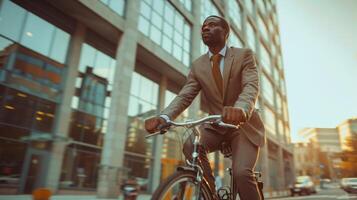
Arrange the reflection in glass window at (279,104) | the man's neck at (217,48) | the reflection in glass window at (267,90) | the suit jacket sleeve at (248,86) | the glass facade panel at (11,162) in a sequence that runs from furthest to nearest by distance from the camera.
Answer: the reflection in glass window at (279,104)
the reflection in glass window at (267,90)
the glass facade panel at (11,162)
the man's neck at (217,48)
the suit jacket sleeve at (248,86)

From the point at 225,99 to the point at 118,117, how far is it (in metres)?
10.9

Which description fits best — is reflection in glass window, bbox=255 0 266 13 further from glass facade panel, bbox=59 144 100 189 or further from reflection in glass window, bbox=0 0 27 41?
reflection in glass window, bbox=0 0 27 41

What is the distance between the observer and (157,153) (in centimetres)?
1795

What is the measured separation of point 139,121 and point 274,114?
26.0m

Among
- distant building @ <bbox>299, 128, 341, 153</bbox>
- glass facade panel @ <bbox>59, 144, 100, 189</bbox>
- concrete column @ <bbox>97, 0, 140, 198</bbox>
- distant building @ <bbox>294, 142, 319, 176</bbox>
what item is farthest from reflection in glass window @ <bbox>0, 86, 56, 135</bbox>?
distant building @ <bbox>299, 128, 341, 153</bbox>

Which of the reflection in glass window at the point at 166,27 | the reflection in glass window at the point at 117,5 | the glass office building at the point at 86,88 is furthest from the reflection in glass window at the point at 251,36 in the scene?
the reflection in glass window at the point at 117,5

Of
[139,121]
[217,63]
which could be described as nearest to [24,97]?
[139,121]

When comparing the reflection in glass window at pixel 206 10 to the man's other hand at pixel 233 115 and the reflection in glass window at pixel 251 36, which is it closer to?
the reflection in glass window at pixel 251 36

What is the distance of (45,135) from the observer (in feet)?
40.5

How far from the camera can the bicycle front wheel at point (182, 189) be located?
58.6 inches

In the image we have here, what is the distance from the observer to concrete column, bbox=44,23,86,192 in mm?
12391

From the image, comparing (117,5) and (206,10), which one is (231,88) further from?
(206,10)

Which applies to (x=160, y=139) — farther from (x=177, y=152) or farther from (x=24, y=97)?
(x=24, y=97)

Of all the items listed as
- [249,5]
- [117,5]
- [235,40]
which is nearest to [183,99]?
[117,5]
